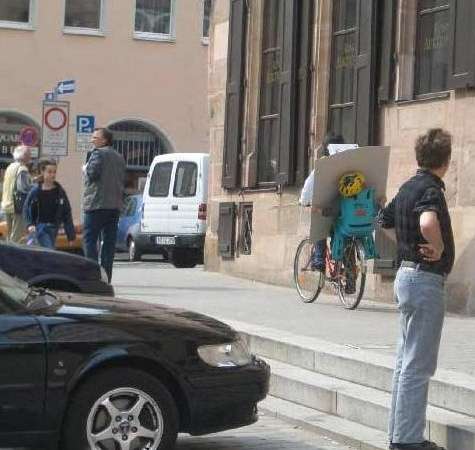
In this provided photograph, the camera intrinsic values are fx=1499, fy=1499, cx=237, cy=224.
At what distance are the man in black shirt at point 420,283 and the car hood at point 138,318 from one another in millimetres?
994

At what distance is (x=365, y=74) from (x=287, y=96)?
2084mm

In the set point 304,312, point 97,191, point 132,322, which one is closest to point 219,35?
point 97,191

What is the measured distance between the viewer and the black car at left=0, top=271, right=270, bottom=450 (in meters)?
7.62

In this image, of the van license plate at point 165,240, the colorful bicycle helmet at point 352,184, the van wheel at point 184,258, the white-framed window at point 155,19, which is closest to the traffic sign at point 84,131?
the van license plate at point 165,240

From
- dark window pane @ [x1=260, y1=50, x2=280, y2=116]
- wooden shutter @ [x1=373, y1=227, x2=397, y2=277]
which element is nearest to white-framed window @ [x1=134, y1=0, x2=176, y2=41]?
dark window pane @ [x1=260, y1=50, x2=280, y2=116]

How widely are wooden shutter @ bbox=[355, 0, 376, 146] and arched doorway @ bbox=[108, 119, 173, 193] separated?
2391 centimetres

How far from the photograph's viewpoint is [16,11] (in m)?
39.3

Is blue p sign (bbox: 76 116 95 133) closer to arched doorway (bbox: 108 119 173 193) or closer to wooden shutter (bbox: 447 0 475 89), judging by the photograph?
arched doorway (bbox: 108 119 173 193)

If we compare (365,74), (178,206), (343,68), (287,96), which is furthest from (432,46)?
(178,206)

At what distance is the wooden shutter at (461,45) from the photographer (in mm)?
13859

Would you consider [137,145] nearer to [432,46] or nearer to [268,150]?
[268,150]

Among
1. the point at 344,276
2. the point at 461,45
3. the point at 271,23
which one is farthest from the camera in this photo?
the point at 271,23

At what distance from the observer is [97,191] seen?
16375 millimetres

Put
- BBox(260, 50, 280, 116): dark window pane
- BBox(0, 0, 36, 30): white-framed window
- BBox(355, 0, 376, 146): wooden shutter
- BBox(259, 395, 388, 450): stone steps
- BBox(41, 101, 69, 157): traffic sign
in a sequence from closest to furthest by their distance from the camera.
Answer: BBox(259, 395, 388, 450): stone steps, BBox(355, 0, 376, 146): wooden shutter, BBox(260, 50, 280, 116): dark window pane, BBox(41, 101, 69, 157): traffic sign, BBox(0, 0, 36, 30): white-framed window
